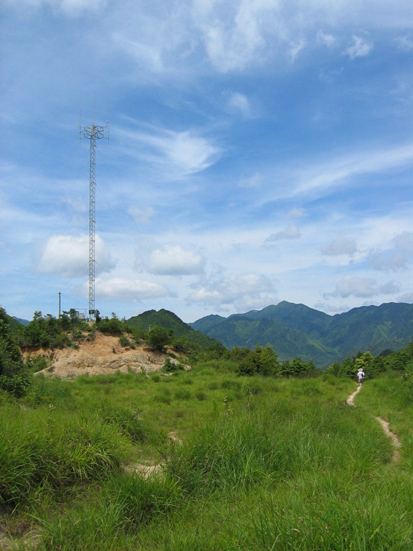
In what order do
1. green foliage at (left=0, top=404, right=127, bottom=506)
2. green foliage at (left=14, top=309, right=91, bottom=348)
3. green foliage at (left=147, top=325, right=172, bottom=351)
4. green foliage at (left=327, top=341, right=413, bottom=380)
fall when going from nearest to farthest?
green foliage at (left=0, top=404, right=127, bottom=506) < green foliage at (left=327, top=341, right=413, bottom=380) < green foliage at (left=14, top=309, right=91, bottom=348) < green foliage at (left=147, top=325, right=172, bottom=351)

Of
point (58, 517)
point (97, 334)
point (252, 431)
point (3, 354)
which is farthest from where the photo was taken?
point (97, 334)

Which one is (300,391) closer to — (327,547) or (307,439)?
(307,439)

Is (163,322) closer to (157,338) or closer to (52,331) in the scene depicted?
(157,338)

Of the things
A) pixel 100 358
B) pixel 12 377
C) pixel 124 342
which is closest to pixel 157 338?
pixel 124 342

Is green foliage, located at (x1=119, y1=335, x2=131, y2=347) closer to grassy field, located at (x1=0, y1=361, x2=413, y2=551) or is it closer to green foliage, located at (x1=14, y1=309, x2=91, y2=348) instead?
green foliage, located at (x1=14, y1=309, x2=91, y2=348)

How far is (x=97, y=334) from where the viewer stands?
37219mm

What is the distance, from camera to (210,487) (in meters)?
5.16

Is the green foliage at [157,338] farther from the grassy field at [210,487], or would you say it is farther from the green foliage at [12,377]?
the grassy field at [210,487]

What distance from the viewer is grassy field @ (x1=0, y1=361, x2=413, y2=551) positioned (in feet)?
11.0

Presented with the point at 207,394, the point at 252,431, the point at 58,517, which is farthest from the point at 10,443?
the point at 207,394

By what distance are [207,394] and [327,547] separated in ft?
44.1

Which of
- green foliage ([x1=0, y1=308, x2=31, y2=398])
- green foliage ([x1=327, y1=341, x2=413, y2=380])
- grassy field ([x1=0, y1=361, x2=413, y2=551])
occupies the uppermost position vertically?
green foliage ([x1=0, y1=308, x2=31, y2=398])

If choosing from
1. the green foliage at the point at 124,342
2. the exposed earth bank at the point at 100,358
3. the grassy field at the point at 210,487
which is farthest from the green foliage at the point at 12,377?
the green foliage at the point at 124,342

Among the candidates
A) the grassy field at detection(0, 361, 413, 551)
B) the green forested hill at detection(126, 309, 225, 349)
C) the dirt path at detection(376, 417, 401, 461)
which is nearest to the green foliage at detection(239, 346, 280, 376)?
the dirt path at detection(376, 417, 401, 461)
